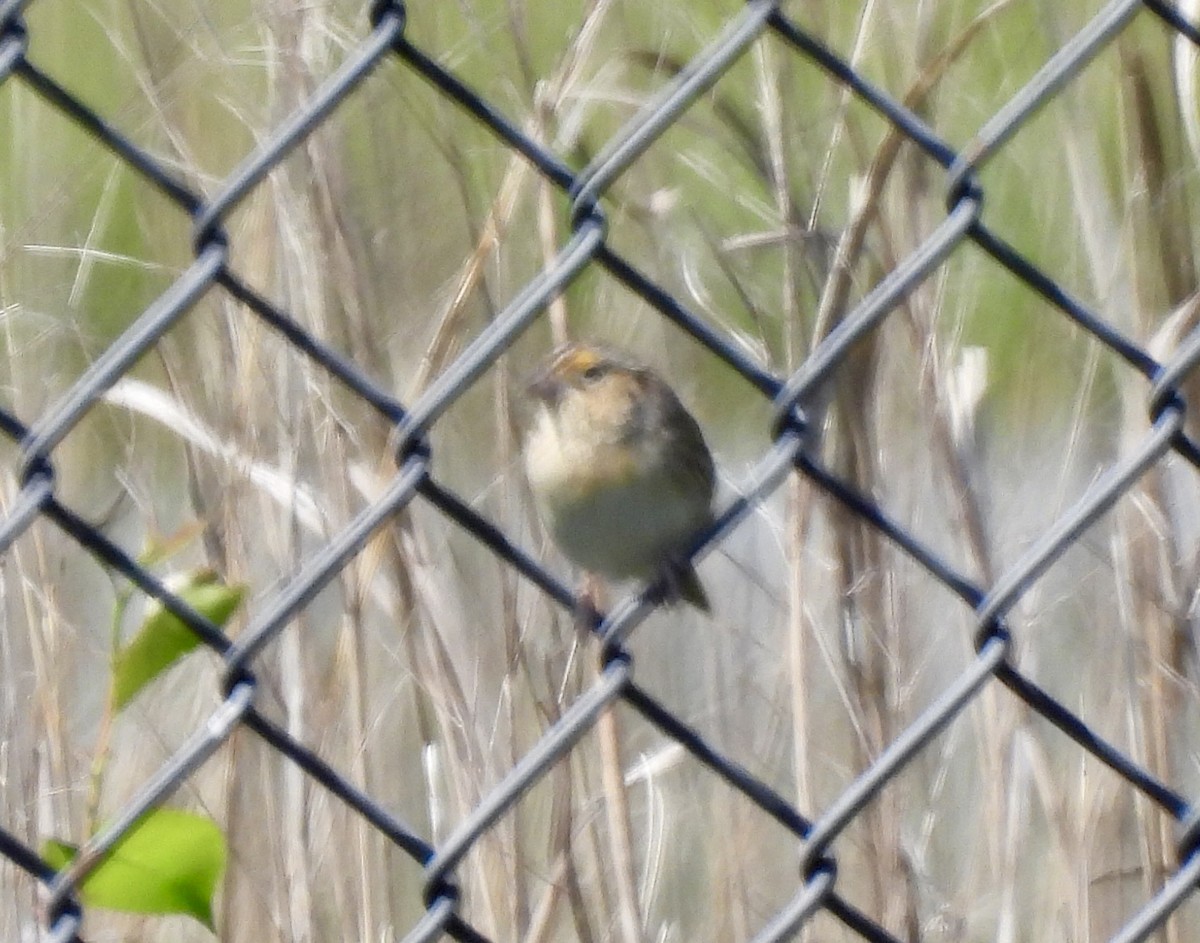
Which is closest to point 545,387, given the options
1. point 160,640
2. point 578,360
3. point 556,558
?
point 578,360

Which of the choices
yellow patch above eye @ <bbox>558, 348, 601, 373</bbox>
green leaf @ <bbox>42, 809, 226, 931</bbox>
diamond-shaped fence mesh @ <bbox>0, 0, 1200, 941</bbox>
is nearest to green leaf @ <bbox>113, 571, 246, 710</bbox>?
green leaf @ <bbox>42, 809, 226, 931</bbox>

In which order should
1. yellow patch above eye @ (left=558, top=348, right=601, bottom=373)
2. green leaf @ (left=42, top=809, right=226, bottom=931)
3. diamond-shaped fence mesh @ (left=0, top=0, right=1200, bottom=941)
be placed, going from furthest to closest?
yellow patch above eye @ (left=558, top=348, right=601, bottom=373) → diamond-shaped fence mesh @ (left=0, top=0, right=1200, bottom=941) → green leaf @ (left=42, top=809, right=226, bottom=931)

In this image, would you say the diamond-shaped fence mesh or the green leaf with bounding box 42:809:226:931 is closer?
the green leaf with bounding box 42:809:226:931

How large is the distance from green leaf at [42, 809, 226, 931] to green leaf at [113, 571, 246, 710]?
0.07 meters

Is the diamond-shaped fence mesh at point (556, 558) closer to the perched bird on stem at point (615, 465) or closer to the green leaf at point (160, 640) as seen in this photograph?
the perched bird on stem at point (615, 465)

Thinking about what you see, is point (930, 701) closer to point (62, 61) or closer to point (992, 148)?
point (992, 148)

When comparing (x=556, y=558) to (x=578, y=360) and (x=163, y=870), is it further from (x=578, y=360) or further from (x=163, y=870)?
(x=163, y=870)

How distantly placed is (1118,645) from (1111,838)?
0.20m

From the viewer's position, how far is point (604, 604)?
2080 mm

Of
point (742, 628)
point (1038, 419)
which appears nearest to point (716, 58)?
point (742, 628)

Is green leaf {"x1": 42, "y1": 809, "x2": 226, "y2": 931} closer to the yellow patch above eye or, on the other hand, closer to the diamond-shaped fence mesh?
the diamond-shaped fence mesh

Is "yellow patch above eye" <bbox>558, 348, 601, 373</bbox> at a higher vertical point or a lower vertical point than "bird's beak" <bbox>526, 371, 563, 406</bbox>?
higher

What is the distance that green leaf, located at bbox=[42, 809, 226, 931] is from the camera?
0.96m

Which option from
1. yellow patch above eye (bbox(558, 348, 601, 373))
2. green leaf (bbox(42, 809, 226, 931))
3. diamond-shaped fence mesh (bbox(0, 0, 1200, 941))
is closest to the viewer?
green leaf (bbox(42, 809, 226, 931))
